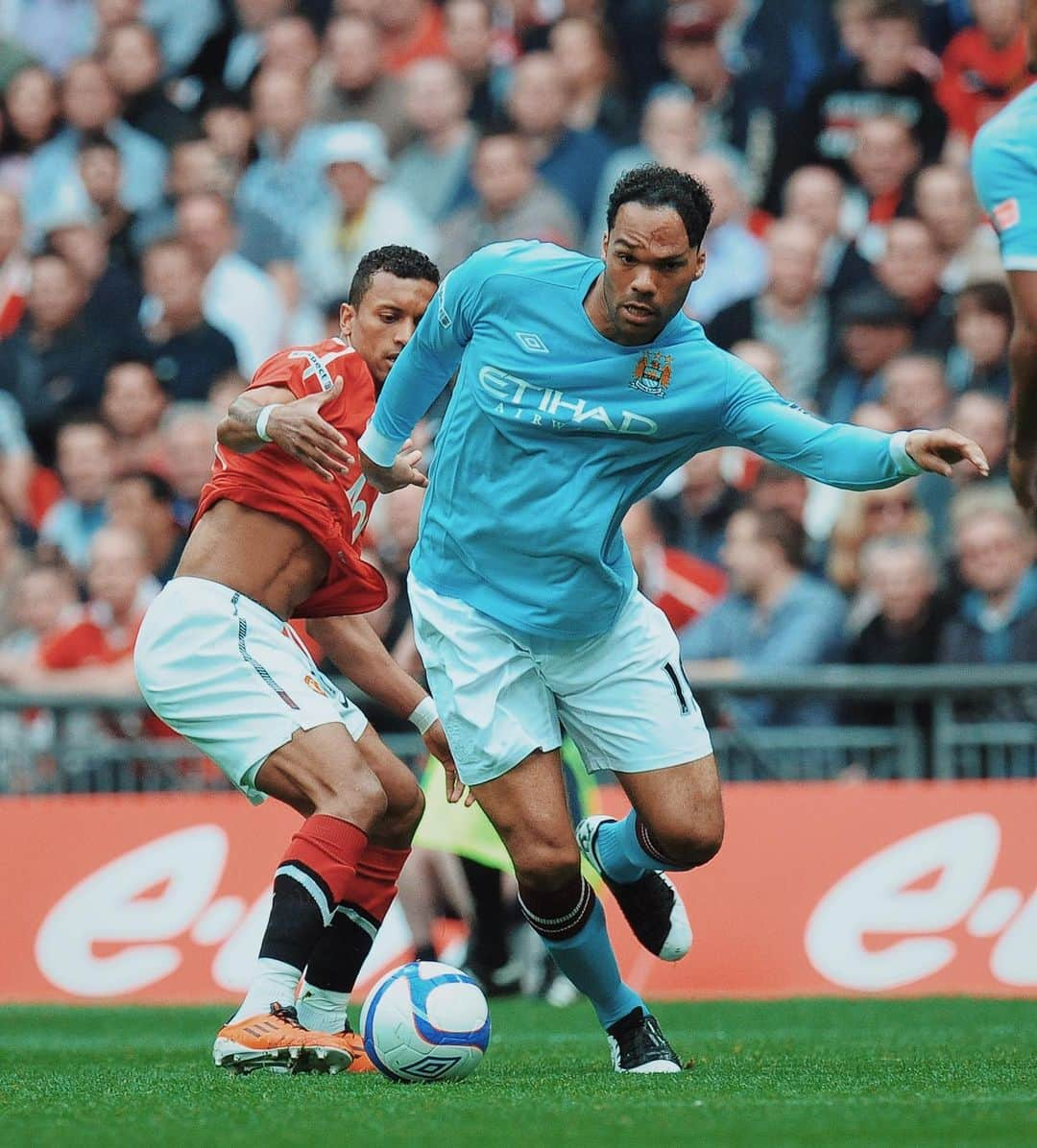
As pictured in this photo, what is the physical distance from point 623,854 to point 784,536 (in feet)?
15.5

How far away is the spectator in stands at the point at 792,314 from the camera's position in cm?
1248

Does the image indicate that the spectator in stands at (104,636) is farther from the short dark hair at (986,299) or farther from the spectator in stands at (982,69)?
the spectator in stands at (982,69)

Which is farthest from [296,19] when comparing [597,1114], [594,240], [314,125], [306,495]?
[597,1114]

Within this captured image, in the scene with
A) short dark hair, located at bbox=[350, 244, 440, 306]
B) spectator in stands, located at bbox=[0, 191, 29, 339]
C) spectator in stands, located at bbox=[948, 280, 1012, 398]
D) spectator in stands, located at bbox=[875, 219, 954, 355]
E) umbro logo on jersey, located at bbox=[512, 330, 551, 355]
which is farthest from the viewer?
spectator in stands, located at bbox=[0, 191, 29, 339]

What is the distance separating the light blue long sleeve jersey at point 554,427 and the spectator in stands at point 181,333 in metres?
7.85

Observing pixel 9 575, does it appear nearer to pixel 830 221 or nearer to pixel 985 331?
A: pixel 830 221

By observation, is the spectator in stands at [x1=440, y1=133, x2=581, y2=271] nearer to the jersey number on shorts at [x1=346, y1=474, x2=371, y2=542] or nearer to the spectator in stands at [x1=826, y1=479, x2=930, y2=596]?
the spectator in stands at [x1=826, y1=479, x2=930, y2=596]

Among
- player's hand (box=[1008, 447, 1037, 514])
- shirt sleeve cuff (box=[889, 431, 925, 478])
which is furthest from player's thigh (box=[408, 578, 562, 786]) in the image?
player's hand (box=[1008, 447, 1037, 514])

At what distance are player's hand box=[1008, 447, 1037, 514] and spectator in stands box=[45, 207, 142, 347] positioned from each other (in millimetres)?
9477

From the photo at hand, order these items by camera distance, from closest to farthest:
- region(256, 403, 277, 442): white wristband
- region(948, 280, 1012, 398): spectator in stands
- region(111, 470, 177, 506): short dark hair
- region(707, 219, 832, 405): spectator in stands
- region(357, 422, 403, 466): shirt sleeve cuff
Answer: region(256, 403, 277, 442): white wristband < region(357, 422, 403, 466): shirt sleeve cuff < region(948, 280, 1012, 398): spectator in stands < region(707, 219, 832, 405): spectator in stands < region(111, 470, 177, 506): short dark hair

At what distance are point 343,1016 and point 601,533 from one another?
192 centimetres

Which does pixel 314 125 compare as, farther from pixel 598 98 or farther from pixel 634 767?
pixel 634 767

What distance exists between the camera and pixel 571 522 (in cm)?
613

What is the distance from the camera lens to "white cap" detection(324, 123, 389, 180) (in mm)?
14227
